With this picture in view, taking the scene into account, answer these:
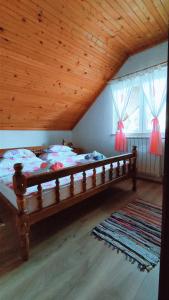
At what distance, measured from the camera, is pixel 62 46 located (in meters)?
2.49

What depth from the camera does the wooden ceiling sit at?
2014 mm

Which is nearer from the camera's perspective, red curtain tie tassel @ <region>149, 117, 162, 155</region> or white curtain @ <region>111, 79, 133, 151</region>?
red curtain tie tassel @ <region>149, 117, 162, 155</region>

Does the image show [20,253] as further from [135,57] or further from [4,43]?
[135,57]

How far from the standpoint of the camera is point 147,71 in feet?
10.2

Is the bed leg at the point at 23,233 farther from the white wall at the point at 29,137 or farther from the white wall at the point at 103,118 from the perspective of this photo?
the white wall at the point at 103,118

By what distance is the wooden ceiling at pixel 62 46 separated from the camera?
2.01 m

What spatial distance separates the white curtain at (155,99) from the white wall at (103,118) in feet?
0.85

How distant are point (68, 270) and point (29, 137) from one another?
3.08 metres

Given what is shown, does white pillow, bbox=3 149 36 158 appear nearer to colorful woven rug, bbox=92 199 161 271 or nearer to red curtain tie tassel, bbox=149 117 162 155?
colorful woven rug, bbox=92 199 161 271

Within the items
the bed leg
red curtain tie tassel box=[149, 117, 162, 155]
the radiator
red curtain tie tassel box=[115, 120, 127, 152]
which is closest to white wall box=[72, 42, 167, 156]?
red curtain tie tassel box=[115, 120, 127, 152]

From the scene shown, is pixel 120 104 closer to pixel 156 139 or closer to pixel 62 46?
pixel 156 139

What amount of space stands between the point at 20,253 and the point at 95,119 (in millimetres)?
3370

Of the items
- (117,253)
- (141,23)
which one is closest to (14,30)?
(141,23)

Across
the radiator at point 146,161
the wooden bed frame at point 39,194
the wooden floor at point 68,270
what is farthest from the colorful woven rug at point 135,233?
the radiator at point 146,161
